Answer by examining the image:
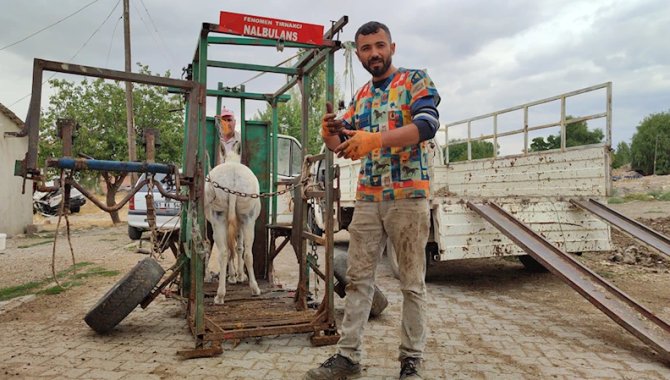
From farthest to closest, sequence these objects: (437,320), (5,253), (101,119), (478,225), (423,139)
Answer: (101,119), (5,253), (478,225), (437,320), (423,139)

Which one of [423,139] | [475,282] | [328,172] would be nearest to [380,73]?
[423,139]

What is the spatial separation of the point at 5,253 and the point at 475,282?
9977mm

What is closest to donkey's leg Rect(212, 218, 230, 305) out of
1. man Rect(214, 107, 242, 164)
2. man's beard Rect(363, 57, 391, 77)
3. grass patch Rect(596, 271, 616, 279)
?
man Rect(214, 107, 242, 164)

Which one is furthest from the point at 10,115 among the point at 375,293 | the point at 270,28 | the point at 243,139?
the point at 375,293

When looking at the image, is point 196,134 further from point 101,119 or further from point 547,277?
point 101,119

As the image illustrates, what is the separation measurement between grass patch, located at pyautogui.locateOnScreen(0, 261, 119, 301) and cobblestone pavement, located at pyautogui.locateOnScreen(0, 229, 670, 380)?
25.7 inches

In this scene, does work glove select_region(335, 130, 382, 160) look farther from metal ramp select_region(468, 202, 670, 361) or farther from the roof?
the roof

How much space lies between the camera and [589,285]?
13.9 ft

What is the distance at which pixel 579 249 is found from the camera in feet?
19.9

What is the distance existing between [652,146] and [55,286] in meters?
46.5

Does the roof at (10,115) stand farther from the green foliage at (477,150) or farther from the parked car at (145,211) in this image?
the green foliage at (477,150)

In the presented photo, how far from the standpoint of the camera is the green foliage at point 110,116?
19.6m

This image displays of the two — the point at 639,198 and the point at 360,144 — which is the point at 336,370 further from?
the point at 639,198

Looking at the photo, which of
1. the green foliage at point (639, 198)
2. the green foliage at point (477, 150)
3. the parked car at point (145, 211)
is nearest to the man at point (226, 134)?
the parked car at point (145, 211)
